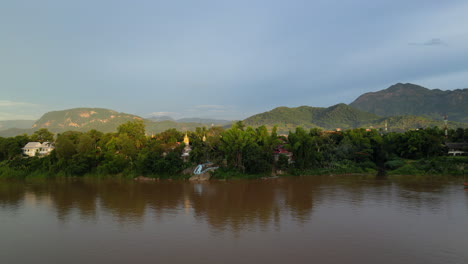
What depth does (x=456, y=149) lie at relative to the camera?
100 ft

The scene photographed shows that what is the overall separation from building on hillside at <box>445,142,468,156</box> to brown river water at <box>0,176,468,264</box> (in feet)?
36.0

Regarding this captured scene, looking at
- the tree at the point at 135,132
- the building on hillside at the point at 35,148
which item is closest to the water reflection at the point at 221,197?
the tree at the point at 135,132

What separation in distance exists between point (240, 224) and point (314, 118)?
103561 millimetres

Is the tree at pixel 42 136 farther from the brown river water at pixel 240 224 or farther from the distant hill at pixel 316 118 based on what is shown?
the distant hill at pixel 316 118

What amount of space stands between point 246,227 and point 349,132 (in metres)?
23.8

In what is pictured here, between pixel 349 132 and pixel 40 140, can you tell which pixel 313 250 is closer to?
pixel 349 132

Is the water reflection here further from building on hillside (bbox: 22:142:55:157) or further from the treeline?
building on hillside (bbox: 22:142:55:157)

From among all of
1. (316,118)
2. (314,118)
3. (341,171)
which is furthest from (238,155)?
(314,118)

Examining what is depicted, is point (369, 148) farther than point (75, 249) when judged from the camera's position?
Yes

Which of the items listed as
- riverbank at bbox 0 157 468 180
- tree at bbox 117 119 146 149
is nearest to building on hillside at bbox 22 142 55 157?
riverbank at bbox 0 157 468 180

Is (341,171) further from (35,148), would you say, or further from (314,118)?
(314,118)

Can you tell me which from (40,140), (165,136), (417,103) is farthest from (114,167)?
(417,103)

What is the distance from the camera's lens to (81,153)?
2838 cm

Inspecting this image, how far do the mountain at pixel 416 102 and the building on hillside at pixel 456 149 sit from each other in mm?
86546
